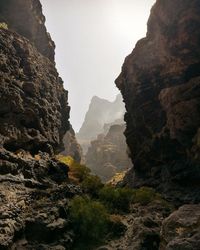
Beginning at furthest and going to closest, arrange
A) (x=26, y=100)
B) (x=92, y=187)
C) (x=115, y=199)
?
(x=26, y=100), (x=92, y=187), (x=115, y=199)

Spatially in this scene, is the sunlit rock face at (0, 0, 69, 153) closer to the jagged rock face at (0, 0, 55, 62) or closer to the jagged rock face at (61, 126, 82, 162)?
the jagged rock face at (0, 0, 55, 62)

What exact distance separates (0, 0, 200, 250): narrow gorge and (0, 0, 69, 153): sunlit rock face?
163 mm

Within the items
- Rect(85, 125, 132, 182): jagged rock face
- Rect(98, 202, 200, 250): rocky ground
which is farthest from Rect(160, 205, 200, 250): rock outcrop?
Rect(85, 125, 132, 182): jagged rock face

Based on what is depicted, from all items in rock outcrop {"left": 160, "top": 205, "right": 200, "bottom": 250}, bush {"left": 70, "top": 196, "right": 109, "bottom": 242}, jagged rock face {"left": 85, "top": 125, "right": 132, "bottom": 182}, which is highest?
jagged rock face {"left": 85, "top": 125, "right": 132, "bottom": 182}

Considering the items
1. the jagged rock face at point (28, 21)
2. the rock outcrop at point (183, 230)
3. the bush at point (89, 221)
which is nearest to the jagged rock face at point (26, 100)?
the jagged rock face at point (28, 21)

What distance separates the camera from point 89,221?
22.4 meters

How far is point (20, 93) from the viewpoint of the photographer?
44344 millimetres

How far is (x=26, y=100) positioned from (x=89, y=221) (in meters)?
25.8

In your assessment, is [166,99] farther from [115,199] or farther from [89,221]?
[89,221]

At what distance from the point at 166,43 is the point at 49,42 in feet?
89.1

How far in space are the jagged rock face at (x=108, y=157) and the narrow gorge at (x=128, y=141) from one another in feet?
187

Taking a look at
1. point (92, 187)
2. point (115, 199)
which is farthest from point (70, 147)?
point (115, 199)

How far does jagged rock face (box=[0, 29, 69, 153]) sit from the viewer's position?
40.8 m

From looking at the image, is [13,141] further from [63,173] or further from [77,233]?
[77,233]
